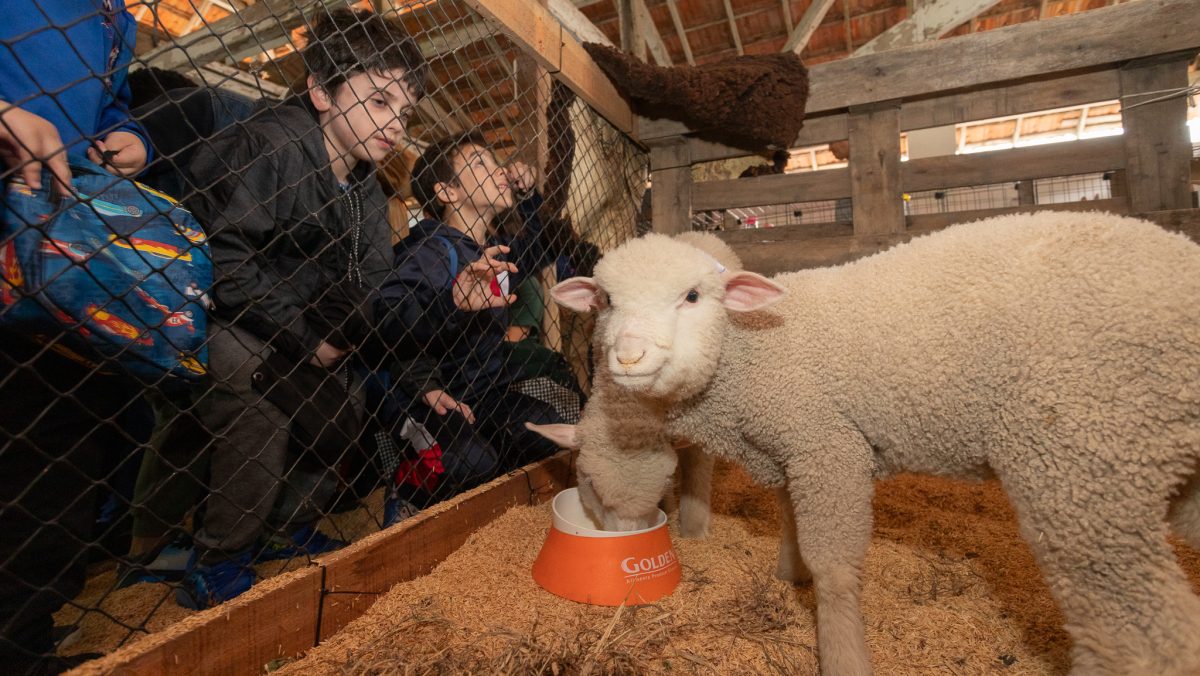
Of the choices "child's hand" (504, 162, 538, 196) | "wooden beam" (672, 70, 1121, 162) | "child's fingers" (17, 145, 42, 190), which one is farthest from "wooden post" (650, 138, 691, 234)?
"child's fingers" (17, 145, 42, 190)

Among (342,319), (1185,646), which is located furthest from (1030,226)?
(342,319)

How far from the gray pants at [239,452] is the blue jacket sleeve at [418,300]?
424mm

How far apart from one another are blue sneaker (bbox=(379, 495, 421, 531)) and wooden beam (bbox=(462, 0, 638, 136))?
5.61 feet

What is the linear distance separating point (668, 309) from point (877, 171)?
188cm

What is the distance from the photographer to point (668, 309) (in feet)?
4.77

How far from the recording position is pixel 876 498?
→ 2486 millimetres

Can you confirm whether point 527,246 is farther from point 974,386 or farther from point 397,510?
point 974,386

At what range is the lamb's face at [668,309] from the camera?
1369 mm

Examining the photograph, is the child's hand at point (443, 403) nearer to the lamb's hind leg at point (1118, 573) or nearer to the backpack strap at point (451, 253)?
the backpack strap at point (451, 253)

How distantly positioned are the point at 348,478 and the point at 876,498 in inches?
85.2

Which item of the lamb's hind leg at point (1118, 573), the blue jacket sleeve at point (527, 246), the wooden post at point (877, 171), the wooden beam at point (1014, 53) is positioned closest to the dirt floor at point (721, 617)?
the lamb's hind leg at point (1118, 573)

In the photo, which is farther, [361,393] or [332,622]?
[361,393]

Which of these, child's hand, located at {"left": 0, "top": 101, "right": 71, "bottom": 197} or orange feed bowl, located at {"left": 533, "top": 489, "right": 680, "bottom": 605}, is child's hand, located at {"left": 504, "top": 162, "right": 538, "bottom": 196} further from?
child's hand, located at {"left": 0, "top": 101, "right": 71, "bottom": 197}

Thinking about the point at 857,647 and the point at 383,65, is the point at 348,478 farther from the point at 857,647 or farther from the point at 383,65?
the point at 857,647
